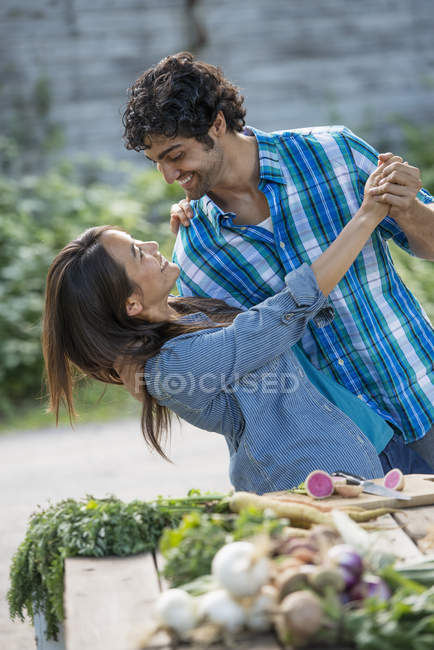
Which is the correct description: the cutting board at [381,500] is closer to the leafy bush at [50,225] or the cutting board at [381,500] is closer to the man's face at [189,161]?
the man's face at [189,161]

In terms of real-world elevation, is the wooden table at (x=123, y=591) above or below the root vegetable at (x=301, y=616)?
below

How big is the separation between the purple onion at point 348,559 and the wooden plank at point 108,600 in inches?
15.1

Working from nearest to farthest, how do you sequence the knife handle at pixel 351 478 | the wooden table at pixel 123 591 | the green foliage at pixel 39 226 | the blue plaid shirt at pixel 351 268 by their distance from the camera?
the wooden table at pixel 123 591 < the knife handle at pixel 351 478 < the blue plaid shirt at pixel 351 268 < the green foliage at pixel 39 226

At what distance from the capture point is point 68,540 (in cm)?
197

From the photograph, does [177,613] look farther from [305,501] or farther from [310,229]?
[310,229]

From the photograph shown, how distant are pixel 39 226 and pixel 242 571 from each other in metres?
6.30

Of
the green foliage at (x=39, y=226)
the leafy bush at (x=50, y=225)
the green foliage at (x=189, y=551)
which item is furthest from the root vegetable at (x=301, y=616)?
the green foliage at (x=39, y=226)

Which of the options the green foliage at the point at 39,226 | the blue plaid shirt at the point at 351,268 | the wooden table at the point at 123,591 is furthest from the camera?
the green foliage at the point at 39,226

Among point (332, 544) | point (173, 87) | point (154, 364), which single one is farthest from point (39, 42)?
point (332, 544)

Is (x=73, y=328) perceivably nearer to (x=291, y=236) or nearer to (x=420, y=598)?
(x=291, y=236)

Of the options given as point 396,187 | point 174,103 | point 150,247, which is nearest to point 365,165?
point 396,187

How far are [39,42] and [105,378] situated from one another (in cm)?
656

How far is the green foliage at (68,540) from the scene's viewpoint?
194 centimetres

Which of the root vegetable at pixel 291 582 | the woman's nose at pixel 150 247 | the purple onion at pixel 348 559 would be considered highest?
the woman's nose at pixel 150 247
